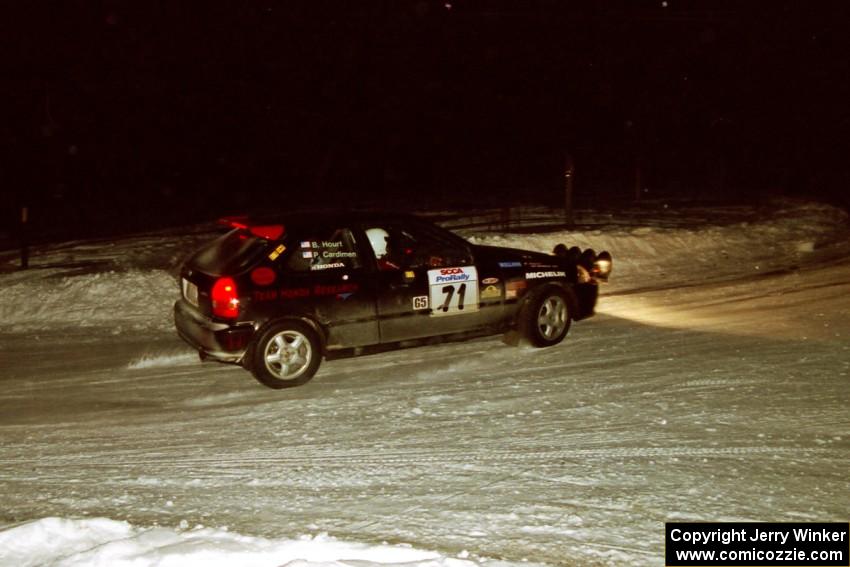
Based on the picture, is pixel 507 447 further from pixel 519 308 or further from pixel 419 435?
pixel 519 308

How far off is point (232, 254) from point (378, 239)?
138cm

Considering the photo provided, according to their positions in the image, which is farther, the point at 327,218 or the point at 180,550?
the point at 327,218

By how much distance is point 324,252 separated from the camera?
7.61 meters

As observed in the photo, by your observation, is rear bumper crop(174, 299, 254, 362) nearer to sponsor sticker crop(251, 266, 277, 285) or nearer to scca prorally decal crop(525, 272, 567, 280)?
sponsor sticker crop(251, 266, 277, 285)

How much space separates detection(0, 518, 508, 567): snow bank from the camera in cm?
414

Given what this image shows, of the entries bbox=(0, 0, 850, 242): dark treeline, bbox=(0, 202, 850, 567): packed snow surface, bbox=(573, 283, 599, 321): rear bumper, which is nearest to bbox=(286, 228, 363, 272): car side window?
bbox=(0, 202, 850, 567): packed snow surface

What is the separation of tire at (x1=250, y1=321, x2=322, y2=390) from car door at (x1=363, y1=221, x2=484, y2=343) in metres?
0.70

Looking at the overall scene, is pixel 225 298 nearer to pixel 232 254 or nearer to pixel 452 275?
pixel 232 254

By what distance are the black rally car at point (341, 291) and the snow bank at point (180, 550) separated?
9.03ft

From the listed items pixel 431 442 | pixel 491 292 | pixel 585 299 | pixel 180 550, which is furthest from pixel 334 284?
pixel 180 550

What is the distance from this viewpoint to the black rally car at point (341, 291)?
7238 millimetres

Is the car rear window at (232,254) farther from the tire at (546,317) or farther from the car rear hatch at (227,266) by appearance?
the tire at (546,317)

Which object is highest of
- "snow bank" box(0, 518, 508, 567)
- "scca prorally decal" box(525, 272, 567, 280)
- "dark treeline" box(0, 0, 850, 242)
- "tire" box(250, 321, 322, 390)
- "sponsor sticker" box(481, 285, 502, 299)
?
"dark treeline" box(0, 0, 850, 242)

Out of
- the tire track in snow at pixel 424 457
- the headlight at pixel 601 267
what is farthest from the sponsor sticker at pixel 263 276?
the headlight at pixel 601 267
